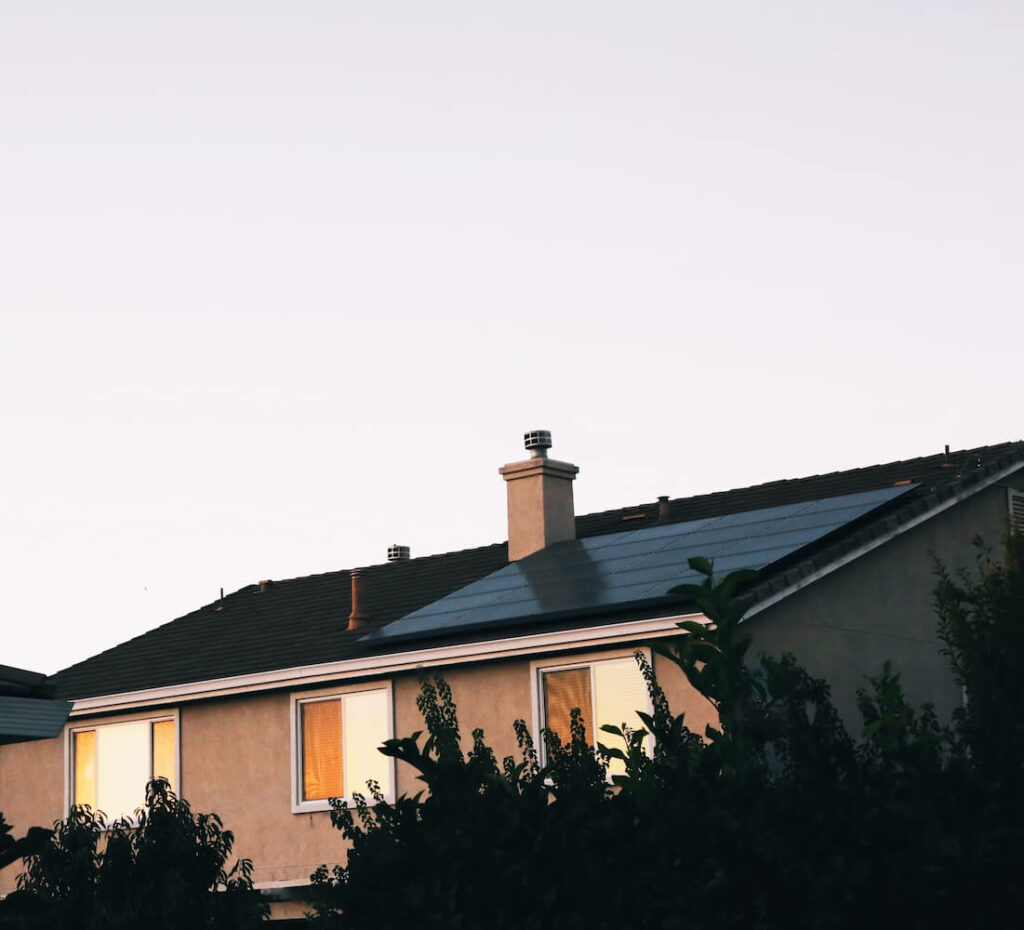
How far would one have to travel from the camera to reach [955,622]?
15.1 meters

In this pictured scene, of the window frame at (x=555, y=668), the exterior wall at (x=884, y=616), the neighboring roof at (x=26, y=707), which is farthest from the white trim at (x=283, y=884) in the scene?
the neighboring roof at (x=26, y=707)

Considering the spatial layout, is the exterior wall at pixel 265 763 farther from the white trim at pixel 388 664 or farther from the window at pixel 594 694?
the white trim at pixel 388 664

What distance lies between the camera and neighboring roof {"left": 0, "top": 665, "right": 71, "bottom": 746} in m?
9.16

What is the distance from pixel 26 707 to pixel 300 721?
17082 millimetres

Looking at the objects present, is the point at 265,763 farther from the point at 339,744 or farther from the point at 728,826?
the point at 728,826

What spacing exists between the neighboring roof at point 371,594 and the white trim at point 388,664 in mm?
277

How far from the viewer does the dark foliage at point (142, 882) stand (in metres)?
10.7

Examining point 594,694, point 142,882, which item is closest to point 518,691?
point 594,694

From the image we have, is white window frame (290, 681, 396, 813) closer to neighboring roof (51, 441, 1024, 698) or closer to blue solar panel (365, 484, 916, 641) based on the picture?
neighboring roof (51, 441, 1024, 698)

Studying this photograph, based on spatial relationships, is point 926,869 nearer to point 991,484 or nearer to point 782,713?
point 782,713

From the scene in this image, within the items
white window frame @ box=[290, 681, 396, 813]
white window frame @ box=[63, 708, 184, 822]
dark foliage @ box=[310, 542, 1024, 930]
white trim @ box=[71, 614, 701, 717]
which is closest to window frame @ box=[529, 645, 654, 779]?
white trim @ box=[71, 614, 701, 717]

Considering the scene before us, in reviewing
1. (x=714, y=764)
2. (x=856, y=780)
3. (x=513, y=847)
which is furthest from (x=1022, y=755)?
(x=513, y=847)

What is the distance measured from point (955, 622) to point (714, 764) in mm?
7483

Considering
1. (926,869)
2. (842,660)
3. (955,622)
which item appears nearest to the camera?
(926,869)
